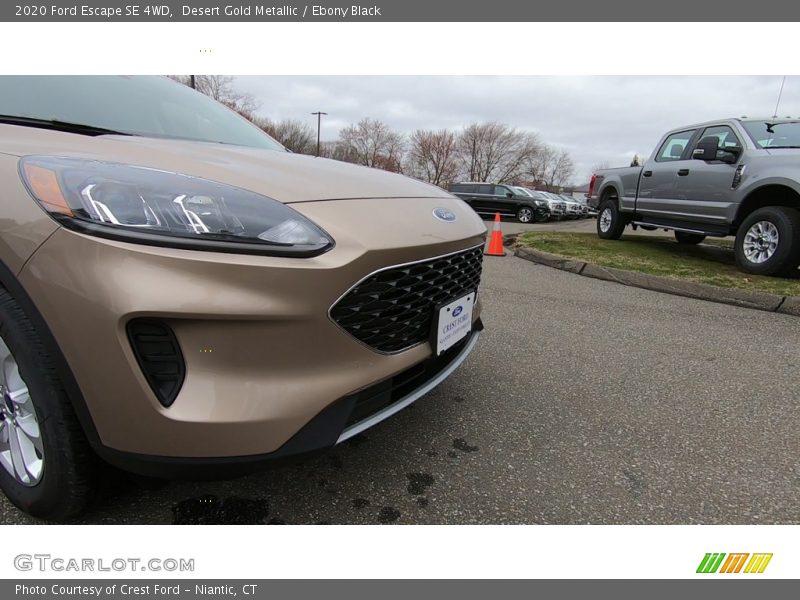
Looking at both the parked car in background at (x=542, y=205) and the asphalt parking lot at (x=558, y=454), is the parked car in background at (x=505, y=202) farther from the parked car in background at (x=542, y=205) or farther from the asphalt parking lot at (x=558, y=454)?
the asphalt parking lot at (x=558, y=454)

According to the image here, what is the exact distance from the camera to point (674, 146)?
6.96m

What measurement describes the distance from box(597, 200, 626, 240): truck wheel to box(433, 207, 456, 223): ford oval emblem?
7.35 metres

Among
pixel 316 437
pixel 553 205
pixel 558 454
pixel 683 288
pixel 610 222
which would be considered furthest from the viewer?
pixel 553 205

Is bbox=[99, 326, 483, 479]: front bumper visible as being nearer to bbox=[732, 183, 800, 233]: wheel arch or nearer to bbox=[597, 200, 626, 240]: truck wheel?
bbox=[732, 183, 800, 233]: wheel arch

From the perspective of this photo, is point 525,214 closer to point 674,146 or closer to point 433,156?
point 674,146

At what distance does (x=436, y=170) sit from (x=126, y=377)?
198 feet

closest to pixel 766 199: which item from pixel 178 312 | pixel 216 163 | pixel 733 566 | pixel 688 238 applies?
pixel 688 238

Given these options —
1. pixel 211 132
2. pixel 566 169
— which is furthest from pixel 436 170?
pixel 211 132

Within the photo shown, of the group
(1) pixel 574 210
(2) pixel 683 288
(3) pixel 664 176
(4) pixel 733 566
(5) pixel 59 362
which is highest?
(3) pixel 664 176

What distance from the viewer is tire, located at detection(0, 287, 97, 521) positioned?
126 centimetres

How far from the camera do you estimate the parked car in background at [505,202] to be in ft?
58.1

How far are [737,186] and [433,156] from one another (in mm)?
55396

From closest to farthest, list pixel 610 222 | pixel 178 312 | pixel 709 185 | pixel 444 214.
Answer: pixel 178 312, pixel 444 214, pixel 709 185, pixel 610 222

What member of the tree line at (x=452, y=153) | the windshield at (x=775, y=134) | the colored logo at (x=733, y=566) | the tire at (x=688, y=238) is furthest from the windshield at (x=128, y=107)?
the tree line at (x=452, y=153)
